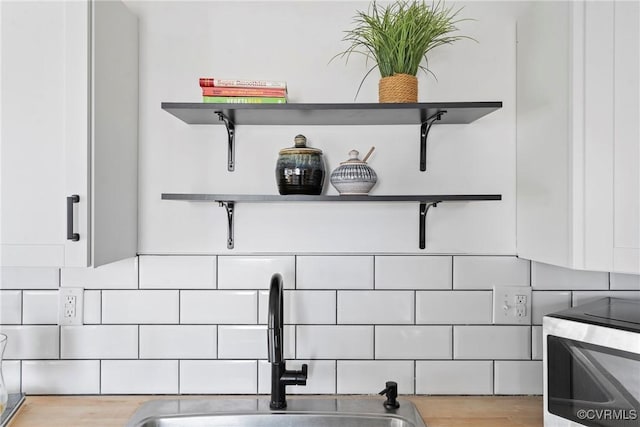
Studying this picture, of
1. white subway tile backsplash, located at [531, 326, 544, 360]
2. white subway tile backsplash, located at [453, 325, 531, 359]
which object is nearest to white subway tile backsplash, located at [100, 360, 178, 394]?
white subway tile backsplash, located at [453, 325, 531, 359]

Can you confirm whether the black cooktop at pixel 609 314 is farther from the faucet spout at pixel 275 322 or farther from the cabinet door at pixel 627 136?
the faucet spout at pixel 275 322

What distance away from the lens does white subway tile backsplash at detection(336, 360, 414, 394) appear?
137 centimetres

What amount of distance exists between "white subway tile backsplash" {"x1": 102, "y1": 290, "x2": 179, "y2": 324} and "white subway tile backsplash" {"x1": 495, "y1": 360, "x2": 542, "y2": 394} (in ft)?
3.23

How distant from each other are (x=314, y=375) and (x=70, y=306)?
0.75 meters

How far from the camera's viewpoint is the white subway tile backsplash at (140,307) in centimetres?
137

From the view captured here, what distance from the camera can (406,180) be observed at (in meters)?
1.39

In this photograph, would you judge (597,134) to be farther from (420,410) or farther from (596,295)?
(420,410)

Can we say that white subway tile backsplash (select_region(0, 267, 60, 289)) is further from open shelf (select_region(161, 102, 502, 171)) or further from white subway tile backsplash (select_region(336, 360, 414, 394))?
white subway tile backsplash (select_region(336, 360, 414, 394))

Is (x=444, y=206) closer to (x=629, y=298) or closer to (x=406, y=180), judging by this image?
(x=406, y=180)

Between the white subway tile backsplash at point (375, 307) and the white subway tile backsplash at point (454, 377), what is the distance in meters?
0.15

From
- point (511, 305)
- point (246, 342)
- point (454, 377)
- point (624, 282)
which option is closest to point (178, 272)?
point (246, 342)

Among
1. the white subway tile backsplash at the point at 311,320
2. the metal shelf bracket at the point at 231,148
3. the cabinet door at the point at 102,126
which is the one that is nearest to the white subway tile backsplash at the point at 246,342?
the white subway tile backsplash at the point at 311,320

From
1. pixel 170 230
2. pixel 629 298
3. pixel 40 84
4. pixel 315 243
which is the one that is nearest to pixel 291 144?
pixel 315 243

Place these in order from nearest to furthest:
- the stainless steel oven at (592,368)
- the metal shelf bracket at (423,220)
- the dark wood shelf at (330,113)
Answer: the stainless steel oven at (592,368) → the dark wood shelf at (330,113) → the metal shelf bracket at (423,220)
